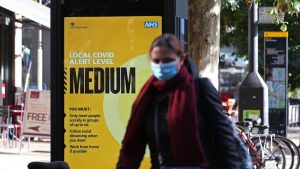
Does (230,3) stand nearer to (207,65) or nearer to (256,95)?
(256,95)

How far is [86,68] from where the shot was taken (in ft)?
21.9

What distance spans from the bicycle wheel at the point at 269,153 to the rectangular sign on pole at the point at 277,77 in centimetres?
296

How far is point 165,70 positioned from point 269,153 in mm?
8129

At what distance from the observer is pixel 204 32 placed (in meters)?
9.67

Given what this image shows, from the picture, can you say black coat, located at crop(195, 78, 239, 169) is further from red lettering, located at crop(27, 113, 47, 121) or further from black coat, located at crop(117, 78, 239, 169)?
red lettering, located at crop(27, 113, 47, 121)

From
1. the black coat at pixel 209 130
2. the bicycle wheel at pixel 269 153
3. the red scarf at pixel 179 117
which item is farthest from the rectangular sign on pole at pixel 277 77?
the red scarf at pixel 179 117

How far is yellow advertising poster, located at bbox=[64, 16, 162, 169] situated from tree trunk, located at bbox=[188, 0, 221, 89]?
10.1 feet

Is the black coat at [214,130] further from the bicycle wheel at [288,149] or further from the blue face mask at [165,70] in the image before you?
the bicycle wheel at [288,149]

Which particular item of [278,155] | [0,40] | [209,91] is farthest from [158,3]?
[0,40]

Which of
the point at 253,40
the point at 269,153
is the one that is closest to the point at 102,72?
the point at 269,153

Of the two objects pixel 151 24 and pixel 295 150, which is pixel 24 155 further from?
pixel 151 24

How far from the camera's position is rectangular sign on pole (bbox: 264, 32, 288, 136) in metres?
14.8

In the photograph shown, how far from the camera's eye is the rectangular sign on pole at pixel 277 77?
14.8m

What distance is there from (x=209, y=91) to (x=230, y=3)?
43.3 feet
